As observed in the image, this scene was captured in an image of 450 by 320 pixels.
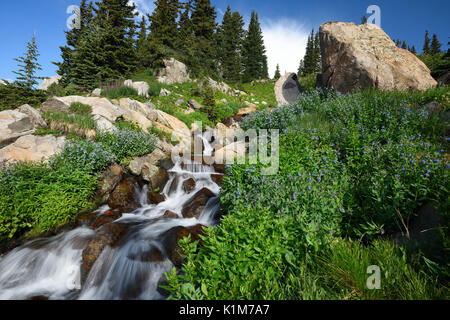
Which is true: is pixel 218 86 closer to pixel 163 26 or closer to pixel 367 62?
pixel 163 26

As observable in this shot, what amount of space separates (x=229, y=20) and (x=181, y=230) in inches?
1987

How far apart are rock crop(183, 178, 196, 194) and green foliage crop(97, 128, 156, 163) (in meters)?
2.32

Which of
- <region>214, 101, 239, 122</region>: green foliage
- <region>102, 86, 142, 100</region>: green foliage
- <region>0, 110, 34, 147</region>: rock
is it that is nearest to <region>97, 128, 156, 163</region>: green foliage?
<region>0, 110, 34, 147</region>: rock

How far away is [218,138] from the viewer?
12836mm

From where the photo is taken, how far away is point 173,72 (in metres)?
23.2

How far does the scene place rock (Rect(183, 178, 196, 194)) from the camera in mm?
7437

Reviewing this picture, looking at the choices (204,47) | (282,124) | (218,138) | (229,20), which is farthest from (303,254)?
(229,20)

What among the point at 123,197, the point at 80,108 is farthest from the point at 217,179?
the point at 80,108

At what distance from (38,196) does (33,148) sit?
2.50m

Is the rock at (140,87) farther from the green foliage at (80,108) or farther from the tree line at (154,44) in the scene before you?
the green foliage at (80,108)

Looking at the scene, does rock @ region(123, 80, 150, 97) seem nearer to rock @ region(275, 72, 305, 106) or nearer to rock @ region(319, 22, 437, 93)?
rock @ region(275, 72, 305, 106)

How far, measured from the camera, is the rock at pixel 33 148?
5.99m

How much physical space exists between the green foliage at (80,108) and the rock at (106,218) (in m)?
5.84

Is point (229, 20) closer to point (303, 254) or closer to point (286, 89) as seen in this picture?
point (286, 89)
